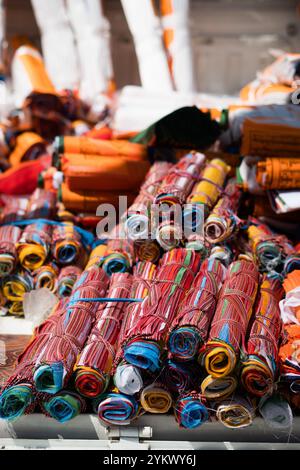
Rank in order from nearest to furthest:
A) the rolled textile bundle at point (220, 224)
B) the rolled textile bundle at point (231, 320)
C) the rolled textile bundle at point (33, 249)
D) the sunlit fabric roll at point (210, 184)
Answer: the rolled textile bundle at point (231, 320), the rolled textile bundle at point (220, 224), the sunlit fabric roll at point (210, 184), the rolled textile bundle at point (33, 249)

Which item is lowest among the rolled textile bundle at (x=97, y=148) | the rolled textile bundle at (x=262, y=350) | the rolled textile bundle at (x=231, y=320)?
the rolled textile bundle at (x=262, y=350)

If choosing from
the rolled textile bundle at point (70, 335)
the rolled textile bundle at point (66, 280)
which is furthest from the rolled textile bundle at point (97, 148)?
the rolled textile bundle at point (70, 335)

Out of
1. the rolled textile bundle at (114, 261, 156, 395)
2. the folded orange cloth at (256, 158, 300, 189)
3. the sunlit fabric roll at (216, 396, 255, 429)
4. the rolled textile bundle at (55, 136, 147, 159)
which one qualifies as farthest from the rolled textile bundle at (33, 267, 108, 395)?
the rolled textile bundle at (55, 136, 147, 159)

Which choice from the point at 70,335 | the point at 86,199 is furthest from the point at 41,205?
the point at 70,335

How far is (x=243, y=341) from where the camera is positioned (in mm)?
→ 1778

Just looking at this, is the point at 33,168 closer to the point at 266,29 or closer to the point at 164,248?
the point at 164,248

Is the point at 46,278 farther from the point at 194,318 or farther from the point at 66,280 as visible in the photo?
the point at 194,318

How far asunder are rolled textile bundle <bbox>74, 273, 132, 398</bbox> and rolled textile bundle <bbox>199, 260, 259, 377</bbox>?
0.96 feet

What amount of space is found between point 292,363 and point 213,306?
30 centimetres

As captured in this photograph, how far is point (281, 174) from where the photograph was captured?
246cm

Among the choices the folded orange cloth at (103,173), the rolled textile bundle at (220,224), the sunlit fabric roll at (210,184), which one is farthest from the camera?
the folded orange cloth at (103,173)

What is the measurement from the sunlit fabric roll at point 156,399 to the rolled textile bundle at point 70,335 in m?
0.24

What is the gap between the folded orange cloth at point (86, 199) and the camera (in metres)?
2.86

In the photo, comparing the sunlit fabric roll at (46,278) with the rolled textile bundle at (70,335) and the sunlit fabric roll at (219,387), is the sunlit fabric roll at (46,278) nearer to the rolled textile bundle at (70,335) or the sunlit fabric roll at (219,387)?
the rolled textile bundle at (70,335)
